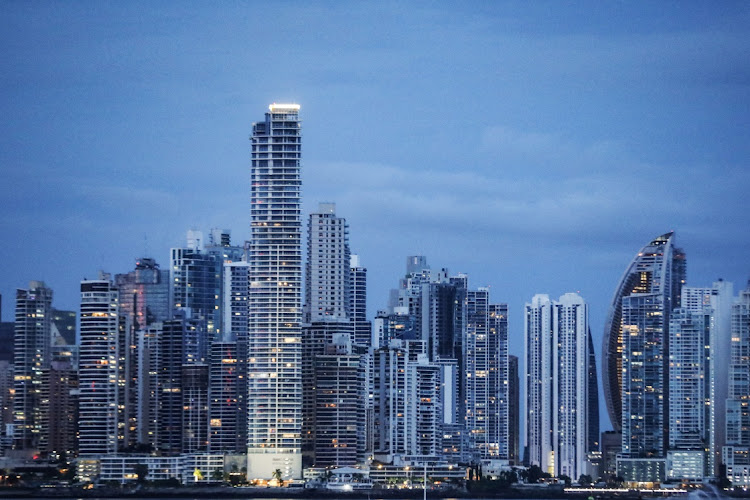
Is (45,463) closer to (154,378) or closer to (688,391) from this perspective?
(154,378)

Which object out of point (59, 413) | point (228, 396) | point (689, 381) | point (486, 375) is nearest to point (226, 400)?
point (228, 396)

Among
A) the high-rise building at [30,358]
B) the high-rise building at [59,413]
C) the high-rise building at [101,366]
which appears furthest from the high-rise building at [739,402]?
the high-rise building at [30,358]

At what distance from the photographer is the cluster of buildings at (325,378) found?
120 m

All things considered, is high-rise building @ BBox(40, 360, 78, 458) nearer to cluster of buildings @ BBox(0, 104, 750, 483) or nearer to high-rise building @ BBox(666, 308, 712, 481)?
cluster of buildings @ BBox(0, 104, 750, 483)

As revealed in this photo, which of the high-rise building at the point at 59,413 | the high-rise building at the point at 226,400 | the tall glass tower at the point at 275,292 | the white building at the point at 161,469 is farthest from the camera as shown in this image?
the high-rise building at the point at 59,413

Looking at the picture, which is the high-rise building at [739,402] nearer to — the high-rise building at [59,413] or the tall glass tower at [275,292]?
the tall glass tower at [275,292]

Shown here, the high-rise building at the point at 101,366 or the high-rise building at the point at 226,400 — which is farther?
the high-rise building at the point at 226,400

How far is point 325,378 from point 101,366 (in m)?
18.2

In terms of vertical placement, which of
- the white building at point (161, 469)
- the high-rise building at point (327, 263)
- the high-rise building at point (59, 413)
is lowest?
the white building at point (161, 469)

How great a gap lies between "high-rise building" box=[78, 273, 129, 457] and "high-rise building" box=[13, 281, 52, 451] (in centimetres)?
960

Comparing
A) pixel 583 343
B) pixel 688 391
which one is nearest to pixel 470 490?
pixel 688 391

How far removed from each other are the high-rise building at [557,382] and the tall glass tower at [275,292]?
35327mm

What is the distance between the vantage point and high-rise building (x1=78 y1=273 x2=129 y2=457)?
124000 millimetres

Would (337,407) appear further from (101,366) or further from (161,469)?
(101,366)
